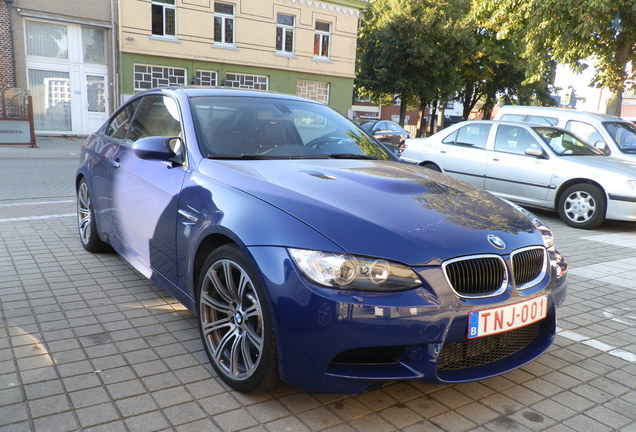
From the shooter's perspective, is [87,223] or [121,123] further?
[87,223]

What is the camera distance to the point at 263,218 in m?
2.50

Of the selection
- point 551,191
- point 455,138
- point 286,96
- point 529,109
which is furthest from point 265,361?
point 529,109

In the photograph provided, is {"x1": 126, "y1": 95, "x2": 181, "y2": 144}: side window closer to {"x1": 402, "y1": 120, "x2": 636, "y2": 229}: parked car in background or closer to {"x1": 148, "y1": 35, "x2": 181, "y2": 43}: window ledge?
{"x1": 402, "y1": 120, "x2": 636, "y2": 229}: parked car in background

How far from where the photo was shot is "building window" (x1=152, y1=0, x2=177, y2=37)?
66.1 ft

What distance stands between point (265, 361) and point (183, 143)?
155cm

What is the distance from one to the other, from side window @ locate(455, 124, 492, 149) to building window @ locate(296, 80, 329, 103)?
625 inches

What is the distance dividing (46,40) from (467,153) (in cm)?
1705

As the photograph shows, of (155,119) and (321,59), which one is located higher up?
(321,59)

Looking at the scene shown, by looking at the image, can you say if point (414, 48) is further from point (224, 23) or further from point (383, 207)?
point (383, 207)

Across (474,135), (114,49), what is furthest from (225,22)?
(474,135)

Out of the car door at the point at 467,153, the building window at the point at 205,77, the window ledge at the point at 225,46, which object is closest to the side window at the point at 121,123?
the car door at the point at 467,153

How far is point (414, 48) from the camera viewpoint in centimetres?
2759

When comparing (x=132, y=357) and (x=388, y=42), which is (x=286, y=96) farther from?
(x=388, y=42)

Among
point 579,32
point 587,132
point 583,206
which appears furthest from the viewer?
point 579,32
